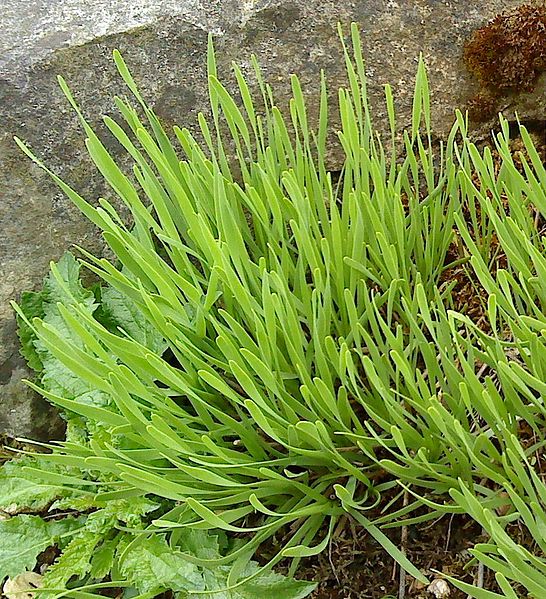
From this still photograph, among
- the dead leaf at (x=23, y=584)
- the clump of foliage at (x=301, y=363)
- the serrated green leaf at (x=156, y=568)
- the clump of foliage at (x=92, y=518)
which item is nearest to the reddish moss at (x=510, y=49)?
the clump of foliage at (x=301, y=363)

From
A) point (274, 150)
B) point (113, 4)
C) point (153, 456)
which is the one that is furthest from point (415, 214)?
point (113, 4)

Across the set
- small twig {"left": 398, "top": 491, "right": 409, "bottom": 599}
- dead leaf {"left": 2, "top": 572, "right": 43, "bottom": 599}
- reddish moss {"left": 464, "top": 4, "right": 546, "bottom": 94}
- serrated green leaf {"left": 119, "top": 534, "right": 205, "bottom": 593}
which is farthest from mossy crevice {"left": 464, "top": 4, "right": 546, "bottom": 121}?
dead leaf {"left": 2, "top": 572, "right": 43, "bottom": 599}

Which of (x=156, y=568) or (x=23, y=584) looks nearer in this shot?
(x=156, y=568)

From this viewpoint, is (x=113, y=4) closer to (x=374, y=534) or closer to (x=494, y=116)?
(x=494, y=116)

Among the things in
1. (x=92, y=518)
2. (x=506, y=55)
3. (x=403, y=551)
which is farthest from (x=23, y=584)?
(x=506, y=55)

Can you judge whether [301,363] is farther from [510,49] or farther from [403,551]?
[510,49]

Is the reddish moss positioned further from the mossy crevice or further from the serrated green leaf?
the serrated green leaf

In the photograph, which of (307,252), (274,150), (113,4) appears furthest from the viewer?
(113,4)
